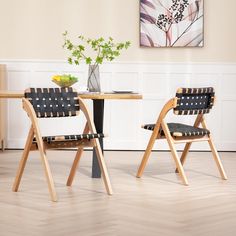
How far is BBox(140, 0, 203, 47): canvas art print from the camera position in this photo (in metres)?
6.70

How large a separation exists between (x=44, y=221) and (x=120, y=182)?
137 cm

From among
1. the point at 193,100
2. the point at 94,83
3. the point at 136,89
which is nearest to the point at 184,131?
the point at 193,100

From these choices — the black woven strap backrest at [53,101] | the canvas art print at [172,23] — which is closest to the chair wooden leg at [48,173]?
the black woven strap backrest at [53,101]

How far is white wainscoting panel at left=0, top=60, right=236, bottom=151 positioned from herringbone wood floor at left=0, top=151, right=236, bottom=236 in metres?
1.10

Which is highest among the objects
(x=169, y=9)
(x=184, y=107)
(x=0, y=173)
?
(x=169, y=9)

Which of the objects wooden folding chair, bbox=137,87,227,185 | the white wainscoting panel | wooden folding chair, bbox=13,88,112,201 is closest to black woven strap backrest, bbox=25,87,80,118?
wooden folding chair, bbox=13,88,112,201

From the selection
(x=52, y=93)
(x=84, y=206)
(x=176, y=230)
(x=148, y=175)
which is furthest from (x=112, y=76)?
(x=176, y=230)

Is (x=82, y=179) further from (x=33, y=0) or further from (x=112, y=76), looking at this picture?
(x=33, y=0)

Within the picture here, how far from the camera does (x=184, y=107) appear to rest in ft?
15.6

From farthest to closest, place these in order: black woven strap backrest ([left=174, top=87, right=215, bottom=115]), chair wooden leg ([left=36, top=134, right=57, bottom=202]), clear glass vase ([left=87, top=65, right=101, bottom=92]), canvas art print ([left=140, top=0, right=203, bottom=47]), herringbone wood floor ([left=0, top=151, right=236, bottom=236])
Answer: canvas art print ([left=140, top=0, right=203, bottom=47]), clear glass vase ([left=87, top=65, right=101, bottom=92]), black woven strap backrest ([left=174, top=87, right=215, bottom=115]), chair wooden leg ([left=36, top=134, right=57, bottom=202]), herringbone wood floor ([left=0, top=151, right=236, bottom=236])

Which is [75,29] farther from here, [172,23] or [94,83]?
Result: [94,83]

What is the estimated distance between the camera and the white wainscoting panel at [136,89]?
6.77 metres

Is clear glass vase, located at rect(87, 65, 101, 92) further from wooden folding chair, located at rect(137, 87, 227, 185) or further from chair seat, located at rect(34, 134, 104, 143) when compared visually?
chair seat, located at rect(34, 134, 104, 143)

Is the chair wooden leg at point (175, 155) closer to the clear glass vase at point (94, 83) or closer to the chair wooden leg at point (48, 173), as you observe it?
the clear glass vase at point (94, 83)
